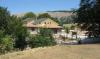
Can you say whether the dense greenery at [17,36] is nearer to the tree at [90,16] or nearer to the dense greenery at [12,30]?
the dense greenery at [12,30]

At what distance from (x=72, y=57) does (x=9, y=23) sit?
24.3 meters

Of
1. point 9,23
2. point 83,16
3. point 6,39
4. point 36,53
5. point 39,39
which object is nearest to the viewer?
point 36,53

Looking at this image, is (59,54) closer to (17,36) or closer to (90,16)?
(90,16)

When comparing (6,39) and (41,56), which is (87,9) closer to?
(6,39)

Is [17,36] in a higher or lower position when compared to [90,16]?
lower

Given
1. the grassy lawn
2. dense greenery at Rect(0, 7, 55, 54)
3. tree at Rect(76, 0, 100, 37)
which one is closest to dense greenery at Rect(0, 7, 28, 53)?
dense greenery at Rect(0, 7, 55, 54)

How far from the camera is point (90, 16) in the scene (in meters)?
26.9

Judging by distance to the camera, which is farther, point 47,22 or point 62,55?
point 47,22

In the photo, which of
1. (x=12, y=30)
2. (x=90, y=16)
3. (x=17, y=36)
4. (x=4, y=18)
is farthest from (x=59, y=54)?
(x=4, y=18)

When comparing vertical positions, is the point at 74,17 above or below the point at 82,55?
above

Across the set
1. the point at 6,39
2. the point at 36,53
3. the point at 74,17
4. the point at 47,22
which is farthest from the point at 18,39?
the point at 47,22

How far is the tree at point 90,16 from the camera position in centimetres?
2650

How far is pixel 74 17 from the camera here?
94.2ft

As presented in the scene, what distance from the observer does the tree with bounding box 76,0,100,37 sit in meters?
26.5
